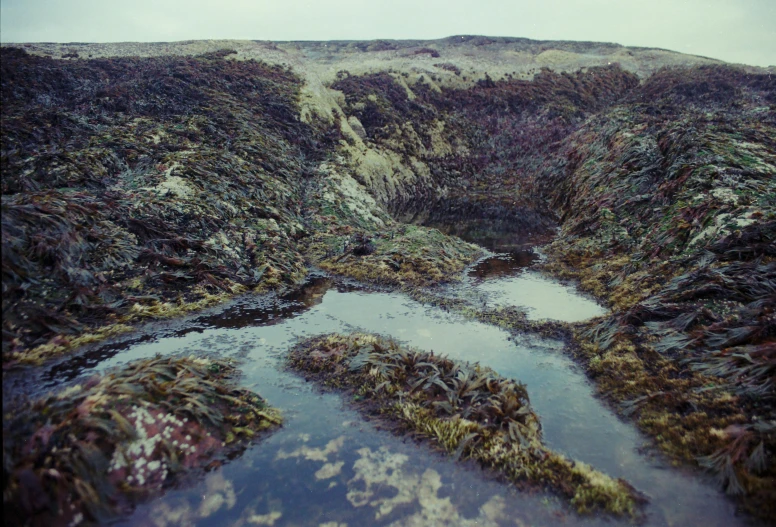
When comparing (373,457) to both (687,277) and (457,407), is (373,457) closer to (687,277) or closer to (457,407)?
(457,407)

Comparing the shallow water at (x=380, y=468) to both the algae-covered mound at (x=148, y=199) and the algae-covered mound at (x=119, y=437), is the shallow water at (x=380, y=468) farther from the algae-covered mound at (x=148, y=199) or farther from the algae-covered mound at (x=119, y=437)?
the algae-covered mound at (x=148, y=199)

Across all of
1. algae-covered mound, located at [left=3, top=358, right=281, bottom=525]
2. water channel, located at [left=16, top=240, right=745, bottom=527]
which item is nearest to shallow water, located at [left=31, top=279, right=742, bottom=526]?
water channel, located at [left=16, top=240, right=745, bottom=527]

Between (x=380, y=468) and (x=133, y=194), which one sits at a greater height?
(x=133, y=194)

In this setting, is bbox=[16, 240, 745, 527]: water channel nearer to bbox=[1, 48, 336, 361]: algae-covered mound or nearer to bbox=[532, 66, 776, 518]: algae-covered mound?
bbox=[532, 66, 776, 518]: algae-covered mound

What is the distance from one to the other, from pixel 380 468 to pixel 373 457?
0.86ft

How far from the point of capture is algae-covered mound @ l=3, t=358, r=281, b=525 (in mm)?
4766

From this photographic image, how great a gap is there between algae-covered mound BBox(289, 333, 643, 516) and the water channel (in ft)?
0.98

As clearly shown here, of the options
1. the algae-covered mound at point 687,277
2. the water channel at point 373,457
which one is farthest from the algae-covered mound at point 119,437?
the algae-covered mound at point 687,277

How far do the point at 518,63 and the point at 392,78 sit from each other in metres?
22.5

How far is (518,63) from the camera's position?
5297 centimetres

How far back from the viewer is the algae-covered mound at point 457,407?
5.94m

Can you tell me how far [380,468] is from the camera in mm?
6270

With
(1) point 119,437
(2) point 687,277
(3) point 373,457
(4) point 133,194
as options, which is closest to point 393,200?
(4) point 133,194

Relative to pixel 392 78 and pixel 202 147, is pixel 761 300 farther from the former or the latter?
pixel 392 78
